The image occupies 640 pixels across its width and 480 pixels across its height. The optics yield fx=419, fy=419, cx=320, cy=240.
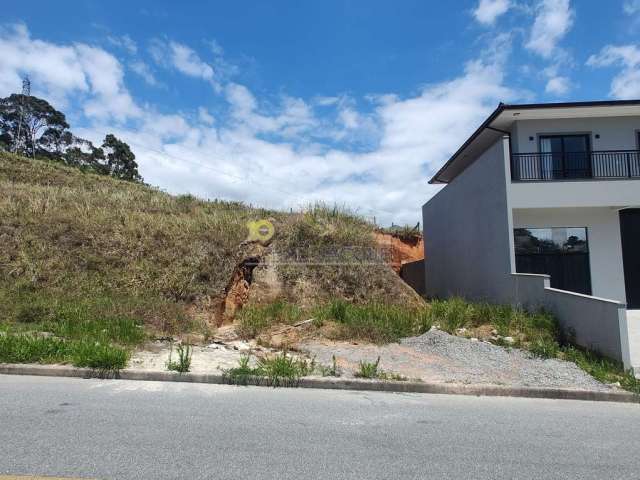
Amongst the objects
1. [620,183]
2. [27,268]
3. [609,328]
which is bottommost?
[609,328]

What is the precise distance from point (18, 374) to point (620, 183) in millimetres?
15705

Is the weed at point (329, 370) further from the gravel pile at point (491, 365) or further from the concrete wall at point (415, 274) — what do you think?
the concrete wall at point (415, 274)

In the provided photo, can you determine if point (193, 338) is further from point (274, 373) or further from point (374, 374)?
point (374, 374)

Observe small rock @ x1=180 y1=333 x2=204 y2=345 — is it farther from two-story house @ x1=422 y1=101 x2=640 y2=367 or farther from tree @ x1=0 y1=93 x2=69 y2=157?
tree @ x1=0 y1=93 x2=69 y2=157

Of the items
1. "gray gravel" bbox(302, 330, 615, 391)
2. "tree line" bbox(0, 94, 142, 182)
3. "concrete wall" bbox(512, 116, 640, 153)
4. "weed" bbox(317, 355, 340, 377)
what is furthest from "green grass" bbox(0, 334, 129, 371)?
"tree line" bbox(0, 94, 142, 182)

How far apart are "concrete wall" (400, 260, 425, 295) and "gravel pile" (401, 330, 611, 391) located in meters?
15.1

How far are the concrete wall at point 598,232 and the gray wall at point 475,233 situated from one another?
149 centimetres

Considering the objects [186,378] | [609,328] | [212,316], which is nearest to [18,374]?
[186,378]

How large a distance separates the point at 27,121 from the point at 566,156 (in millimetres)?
60727

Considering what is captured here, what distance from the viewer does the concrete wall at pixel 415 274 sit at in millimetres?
23656

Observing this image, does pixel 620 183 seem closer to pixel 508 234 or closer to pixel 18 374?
pixel 508 234

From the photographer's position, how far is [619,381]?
250 inches

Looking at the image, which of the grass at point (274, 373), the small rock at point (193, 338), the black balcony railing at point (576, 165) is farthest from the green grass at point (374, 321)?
the black balcony railing at point (576, 165)

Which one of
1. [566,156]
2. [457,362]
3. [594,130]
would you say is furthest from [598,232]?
[457,362]
